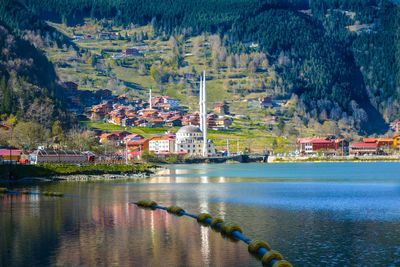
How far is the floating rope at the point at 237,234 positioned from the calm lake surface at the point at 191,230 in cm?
53

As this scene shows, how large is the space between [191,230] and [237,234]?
13.8 ft

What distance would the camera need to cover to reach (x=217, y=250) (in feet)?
136

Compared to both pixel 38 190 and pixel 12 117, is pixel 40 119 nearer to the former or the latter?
pixel 12 117

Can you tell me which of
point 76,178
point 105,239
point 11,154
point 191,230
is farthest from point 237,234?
point 11,154

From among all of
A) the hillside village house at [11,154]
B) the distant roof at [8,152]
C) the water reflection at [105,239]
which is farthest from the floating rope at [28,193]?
the distant roof at [8,152]

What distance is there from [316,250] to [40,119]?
493ft

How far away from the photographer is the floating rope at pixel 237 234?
36844mm

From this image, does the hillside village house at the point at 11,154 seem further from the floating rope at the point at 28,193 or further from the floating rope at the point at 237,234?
the floating rope at the point at 237,234

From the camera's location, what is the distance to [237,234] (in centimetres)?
4647

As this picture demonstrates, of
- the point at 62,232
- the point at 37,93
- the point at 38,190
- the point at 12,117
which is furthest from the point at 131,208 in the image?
the point at 37,93

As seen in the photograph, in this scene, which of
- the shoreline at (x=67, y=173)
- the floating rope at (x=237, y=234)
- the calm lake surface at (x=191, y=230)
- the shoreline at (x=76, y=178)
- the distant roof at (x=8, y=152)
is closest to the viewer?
the floating rope at (x=237, y=234)

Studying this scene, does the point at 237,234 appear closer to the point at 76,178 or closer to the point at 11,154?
the point at 76,178

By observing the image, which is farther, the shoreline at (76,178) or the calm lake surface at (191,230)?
the shoreline at (76,178)

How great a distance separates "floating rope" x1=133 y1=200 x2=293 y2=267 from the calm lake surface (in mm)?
534
